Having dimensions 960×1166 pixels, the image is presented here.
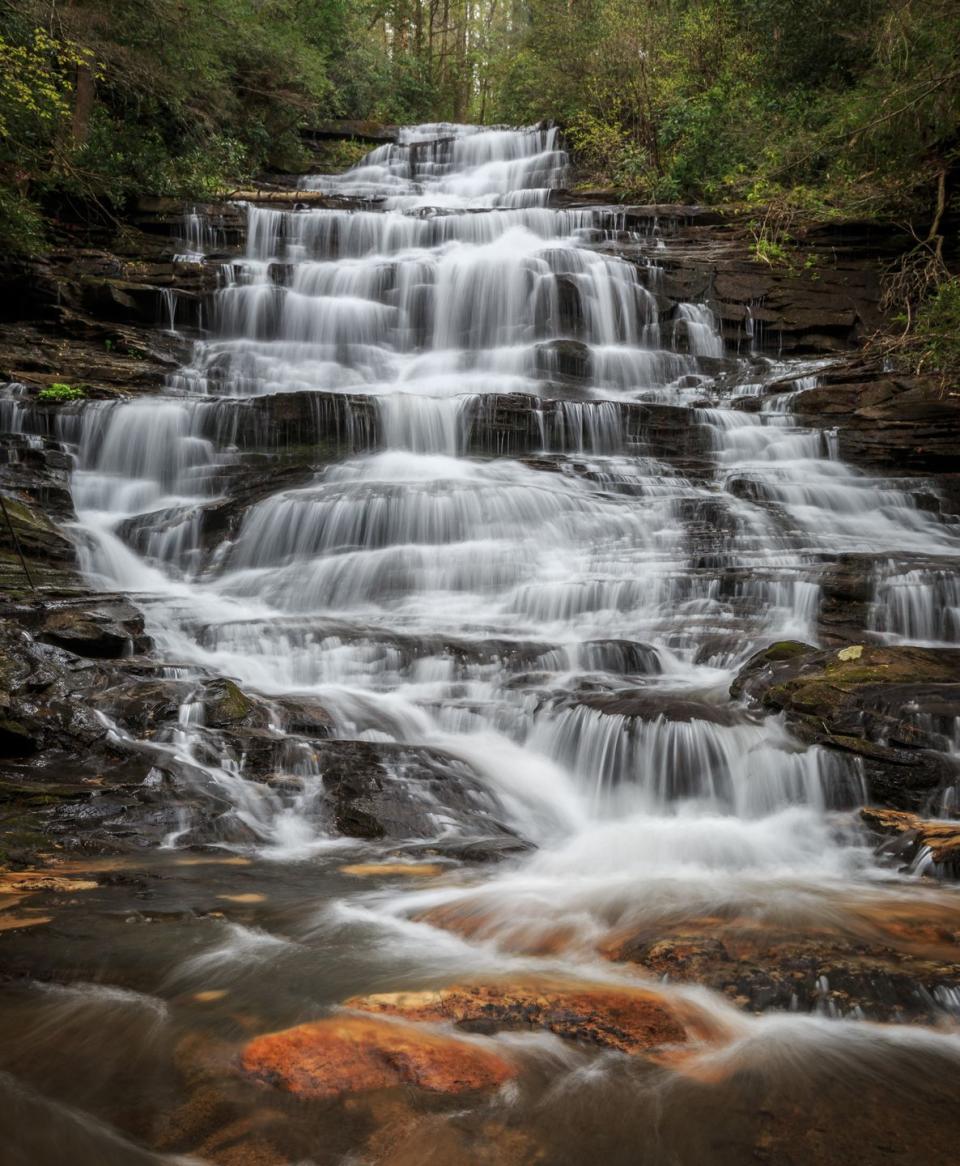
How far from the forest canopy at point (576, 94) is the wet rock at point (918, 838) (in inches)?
381

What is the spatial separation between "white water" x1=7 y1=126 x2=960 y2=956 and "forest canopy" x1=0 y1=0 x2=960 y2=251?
9.40 ft

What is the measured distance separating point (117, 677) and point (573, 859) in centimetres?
361

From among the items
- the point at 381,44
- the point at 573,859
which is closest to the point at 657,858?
the point at 573,859

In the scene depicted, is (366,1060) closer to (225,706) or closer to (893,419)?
(225,706)

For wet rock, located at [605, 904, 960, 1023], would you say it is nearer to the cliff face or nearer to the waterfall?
the cliff face

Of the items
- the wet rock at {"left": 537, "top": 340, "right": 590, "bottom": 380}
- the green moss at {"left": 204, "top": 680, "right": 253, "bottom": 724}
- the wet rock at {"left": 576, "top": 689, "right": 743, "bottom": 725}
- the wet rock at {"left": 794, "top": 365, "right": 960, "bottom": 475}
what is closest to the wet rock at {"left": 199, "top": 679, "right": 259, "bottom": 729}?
the green moss at {"left": 204, "top": 680, "right": 253, "bottom": 724}

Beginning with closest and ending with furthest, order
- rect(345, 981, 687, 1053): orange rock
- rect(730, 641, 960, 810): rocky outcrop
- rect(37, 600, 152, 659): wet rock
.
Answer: rect(345, 981, 687, 1053): orange rock
rect(730, 641, 960, 810): rocky outcrop
rect(37, 600, 152, 659): wet rock

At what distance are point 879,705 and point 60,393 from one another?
37.8 ft

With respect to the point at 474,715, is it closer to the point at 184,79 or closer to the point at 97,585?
the point at 97,585

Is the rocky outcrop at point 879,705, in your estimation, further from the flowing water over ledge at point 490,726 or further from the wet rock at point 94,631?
the wet rock at point 94,631

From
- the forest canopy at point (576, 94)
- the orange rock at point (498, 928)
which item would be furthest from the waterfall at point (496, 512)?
the forest canopy at point (576, 94)

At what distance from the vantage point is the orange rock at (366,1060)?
2.36m

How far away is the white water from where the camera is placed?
5496 mm

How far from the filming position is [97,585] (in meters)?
9.37
